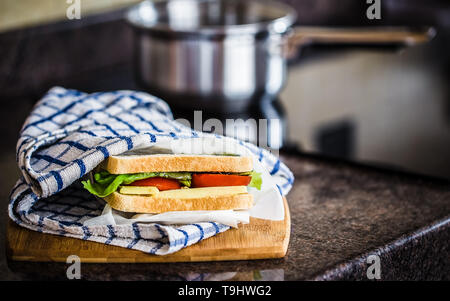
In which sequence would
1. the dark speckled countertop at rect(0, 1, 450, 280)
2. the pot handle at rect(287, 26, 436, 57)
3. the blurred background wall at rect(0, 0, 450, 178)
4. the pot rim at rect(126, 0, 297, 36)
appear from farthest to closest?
the blurred background wall at rect(0, 0, 450, 178)
the pot handle at rect(287, 26, 436, 57)
the pot rim at rect(126, 0, 297, 36)
the dark speckled countertop at rect(0, 1, 450, 280)

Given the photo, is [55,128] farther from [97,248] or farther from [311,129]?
[311,129]

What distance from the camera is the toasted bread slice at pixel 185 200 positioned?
73 centimetres

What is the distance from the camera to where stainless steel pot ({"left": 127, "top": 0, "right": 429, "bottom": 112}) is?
1202 mm

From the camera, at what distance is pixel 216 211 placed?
2.43ft

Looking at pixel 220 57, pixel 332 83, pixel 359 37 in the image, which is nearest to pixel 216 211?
pixel 220 57

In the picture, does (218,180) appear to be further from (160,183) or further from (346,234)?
(346,234)

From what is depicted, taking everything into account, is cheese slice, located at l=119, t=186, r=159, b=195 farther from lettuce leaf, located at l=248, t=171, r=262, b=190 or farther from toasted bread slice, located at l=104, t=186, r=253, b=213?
lettuce leaf, located at l=248, t=171, r=262, b=190

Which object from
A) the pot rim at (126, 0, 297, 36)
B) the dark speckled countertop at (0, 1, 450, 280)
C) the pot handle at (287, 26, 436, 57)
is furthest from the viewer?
the pot handle at (287, 26, 436, 57)

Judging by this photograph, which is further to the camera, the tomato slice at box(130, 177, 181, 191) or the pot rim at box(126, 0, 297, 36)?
the pot rim at box(126, 0, 297, 36)

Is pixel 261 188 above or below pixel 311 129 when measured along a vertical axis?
above

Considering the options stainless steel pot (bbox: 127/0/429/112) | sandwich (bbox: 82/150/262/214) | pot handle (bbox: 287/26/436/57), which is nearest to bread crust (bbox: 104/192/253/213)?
sandwich (bbox: 82/150/262/214)
